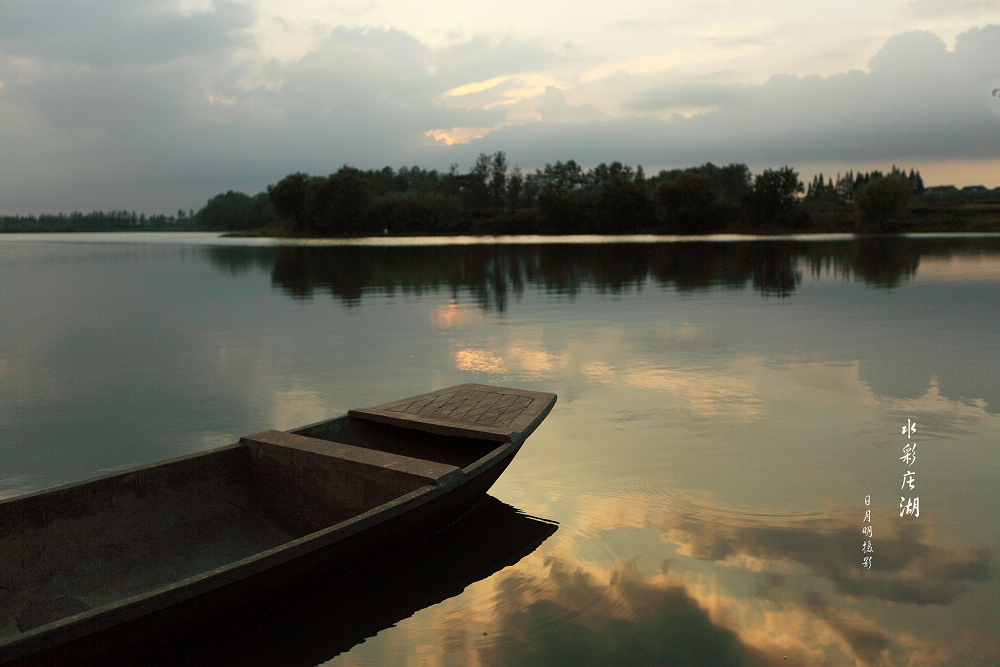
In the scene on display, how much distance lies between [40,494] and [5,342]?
43.5 ft

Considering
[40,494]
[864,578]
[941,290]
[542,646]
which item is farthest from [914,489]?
[941,290]

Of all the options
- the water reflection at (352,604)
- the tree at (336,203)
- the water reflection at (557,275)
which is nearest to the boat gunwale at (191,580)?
the water reflection at (352,604)

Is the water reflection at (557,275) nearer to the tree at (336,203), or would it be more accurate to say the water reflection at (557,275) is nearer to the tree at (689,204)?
the tree at (689,204)

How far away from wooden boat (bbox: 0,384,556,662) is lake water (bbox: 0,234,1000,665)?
1.50 feet

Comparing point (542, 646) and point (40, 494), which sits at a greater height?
point (40, 494)

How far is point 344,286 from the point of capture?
27.7m

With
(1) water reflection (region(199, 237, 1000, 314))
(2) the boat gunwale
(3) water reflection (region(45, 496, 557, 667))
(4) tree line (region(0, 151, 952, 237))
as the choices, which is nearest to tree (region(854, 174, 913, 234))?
(4) tree line (region(0, 151, 952, 237))

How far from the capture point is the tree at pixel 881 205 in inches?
4262

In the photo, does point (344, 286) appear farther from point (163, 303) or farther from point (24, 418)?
point (24, 418)

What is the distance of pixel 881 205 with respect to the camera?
108250 millimetres

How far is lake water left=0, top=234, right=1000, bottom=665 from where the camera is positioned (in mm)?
4668

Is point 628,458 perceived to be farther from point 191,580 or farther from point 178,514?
point 191,580

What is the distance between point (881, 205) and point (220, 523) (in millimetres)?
121014

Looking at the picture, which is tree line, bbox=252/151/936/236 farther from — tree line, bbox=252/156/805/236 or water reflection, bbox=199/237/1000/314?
water reflection, bbox=199/237/1000/314
